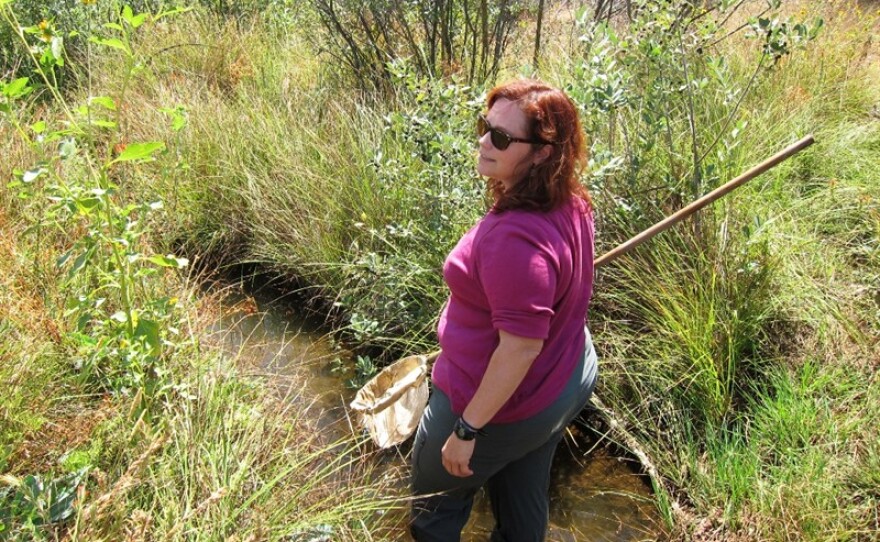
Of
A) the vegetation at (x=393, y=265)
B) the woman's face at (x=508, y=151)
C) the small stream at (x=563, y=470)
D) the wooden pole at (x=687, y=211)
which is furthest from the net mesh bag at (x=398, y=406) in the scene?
the woman's face at (x=508, y=151)

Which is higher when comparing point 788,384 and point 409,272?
point 409,272

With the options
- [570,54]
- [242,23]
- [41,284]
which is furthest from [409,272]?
[242,23]

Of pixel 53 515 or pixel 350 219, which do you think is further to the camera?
pixel 350 219

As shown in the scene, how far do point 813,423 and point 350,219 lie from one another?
2827 mm

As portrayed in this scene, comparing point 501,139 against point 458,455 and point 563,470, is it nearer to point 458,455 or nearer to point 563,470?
point 458,455

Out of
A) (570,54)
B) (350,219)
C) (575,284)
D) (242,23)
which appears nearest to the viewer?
(575,284)

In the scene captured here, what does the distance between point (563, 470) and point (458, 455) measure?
5.58 feet

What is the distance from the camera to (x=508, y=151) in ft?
6.64

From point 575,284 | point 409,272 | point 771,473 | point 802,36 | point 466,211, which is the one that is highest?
point 802,36

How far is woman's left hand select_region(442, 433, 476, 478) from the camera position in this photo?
2.09 metres

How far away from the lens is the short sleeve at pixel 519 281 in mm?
1860

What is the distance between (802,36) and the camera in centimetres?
345

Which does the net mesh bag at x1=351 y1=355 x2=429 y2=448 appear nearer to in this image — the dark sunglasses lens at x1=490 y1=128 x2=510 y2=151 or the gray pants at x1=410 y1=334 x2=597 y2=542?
the gray pants at x1=410 y1=334 x2=597 y2=542

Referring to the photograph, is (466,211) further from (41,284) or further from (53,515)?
(53,515)
